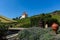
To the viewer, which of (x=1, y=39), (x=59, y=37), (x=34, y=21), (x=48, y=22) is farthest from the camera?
(x=34, y=21)

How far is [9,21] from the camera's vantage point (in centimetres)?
1498

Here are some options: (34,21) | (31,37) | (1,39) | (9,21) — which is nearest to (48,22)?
(34,21)

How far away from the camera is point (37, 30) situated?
441 inches

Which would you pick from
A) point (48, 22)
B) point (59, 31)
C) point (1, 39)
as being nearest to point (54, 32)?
point (59, 31)

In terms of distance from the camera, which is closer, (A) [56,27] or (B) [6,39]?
(A) [56,27]

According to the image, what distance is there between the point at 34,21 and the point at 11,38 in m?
18.2

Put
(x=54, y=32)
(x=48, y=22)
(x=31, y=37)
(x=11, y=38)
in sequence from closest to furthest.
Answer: (x=54, y=32) < (x=31, y=37) < (x=11, y=38) < (x=48, y=22)

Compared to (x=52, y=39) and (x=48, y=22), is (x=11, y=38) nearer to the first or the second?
(x=52, y=39)

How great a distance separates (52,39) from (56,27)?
3.13 feet

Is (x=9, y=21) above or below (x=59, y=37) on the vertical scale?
above

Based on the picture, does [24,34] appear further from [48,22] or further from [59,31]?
[48,22]

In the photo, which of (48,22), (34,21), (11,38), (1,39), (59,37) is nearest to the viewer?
(59,37)

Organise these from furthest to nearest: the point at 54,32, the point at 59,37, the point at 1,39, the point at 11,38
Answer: the point at 11,38, the point at 1,39, the point at 54,32, the point at 59,37

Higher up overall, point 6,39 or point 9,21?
point 9,21
